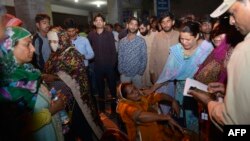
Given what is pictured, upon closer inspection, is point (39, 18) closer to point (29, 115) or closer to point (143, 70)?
point (143, 70)

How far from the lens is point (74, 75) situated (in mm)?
3787

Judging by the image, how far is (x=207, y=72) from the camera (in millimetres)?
3445

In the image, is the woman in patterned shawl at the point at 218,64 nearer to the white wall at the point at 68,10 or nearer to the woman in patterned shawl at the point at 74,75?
the woman in patterned shawl at the point at 74,75

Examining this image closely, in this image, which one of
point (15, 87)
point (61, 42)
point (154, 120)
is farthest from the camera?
point (61, 42)

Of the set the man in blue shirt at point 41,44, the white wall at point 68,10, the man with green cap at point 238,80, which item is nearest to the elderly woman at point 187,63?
the man with green cap at point 238,80

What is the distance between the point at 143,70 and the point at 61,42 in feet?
8.54

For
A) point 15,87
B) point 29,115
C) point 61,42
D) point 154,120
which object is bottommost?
point 154,120

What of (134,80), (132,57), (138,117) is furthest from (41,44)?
(138,117)

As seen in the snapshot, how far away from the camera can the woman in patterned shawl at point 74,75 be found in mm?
3703

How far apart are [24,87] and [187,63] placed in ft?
8.09

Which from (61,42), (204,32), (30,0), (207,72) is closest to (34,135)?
(61,42)

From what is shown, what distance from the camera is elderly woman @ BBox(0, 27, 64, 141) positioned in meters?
2.28

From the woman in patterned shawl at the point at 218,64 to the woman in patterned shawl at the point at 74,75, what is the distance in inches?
61.5

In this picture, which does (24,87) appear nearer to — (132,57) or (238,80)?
(238,80)
